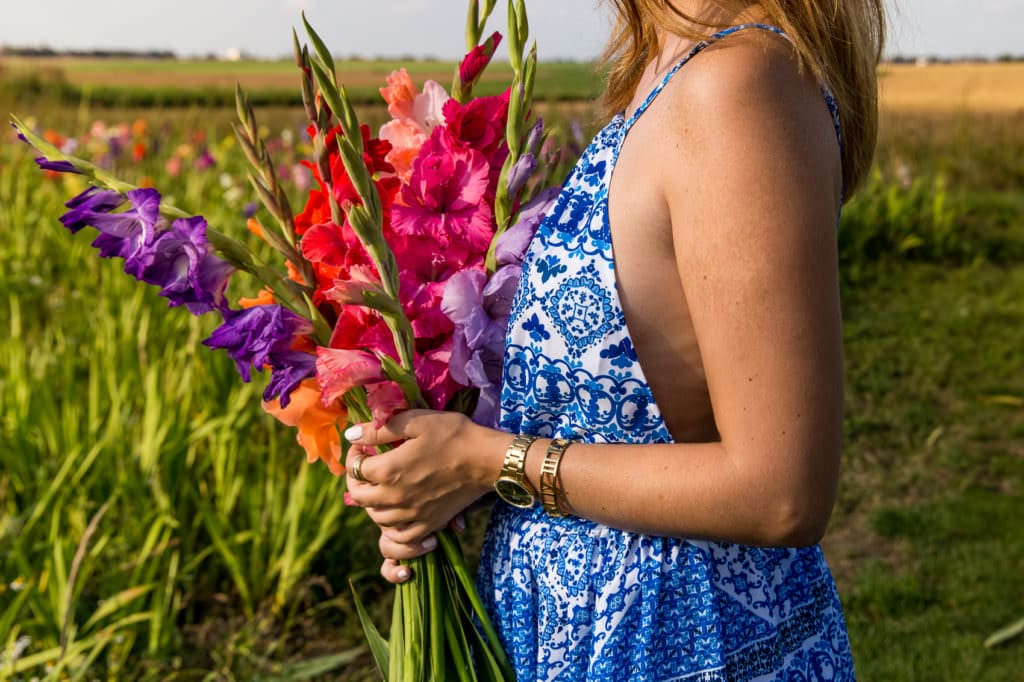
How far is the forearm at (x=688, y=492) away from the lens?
0.89 meters

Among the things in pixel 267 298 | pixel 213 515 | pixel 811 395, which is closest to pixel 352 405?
pixel 267 298

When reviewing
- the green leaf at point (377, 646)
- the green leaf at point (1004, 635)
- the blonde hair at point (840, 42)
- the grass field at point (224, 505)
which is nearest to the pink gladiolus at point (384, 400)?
the green leaf at point (377, 646)

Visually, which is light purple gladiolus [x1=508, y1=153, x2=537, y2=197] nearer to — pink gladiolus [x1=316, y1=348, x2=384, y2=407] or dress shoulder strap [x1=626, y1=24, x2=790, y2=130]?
dress shoulder strap [x1=626, y1=24, x2=790, y2=130]

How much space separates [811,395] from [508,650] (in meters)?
0.48

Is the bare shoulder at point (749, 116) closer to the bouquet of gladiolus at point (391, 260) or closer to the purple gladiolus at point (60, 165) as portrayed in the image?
the bouquet of gladiolus at point (391, 260)

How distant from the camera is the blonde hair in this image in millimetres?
930

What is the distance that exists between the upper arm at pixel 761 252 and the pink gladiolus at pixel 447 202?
215 mm

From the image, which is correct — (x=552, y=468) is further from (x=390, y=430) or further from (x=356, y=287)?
(x=356, y=287)

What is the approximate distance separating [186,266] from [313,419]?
24cm

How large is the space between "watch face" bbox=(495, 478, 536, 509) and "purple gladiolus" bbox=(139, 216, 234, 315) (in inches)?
13.4

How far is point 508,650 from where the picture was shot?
1099mm

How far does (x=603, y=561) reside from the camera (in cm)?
103

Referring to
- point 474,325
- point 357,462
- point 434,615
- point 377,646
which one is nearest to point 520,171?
point 474,325

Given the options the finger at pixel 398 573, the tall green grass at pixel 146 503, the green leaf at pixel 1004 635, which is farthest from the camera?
the green leaf at pixel 1004 635
